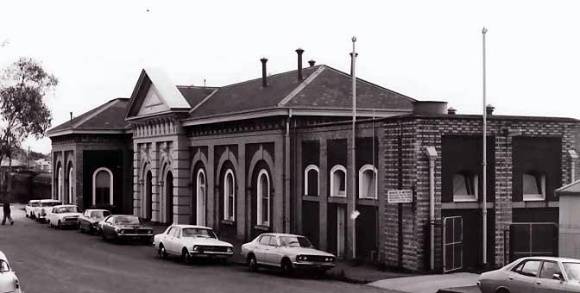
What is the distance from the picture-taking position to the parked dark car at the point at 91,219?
43.2 metres

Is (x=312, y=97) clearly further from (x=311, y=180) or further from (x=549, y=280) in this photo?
(x=549, y=280)

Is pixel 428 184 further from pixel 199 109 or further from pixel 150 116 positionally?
pixel 150 116

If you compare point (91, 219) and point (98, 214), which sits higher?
point (98, 214)

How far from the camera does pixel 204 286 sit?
75.6ft

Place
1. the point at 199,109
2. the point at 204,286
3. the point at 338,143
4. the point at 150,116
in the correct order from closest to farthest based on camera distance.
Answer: the point at 204,286, the point at 338,143, the point at 199,109, the point at 150,116

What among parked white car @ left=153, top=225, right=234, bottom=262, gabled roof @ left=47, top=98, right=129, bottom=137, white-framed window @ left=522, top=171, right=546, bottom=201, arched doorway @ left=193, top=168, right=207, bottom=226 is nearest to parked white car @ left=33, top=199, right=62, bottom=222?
gabled roof @ left=47, top=98, right=129, bottom=137

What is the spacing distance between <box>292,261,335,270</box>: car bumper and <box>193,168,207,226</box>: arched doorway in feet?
61.1

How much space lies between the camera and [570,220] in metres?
22.8

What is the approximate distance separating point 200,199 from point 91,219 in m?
5.80

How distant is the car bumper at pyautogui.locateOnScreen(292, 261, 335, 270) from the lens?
83.4 feet

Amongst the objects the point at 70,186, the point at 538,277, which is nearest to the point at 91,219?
the point at 70,186

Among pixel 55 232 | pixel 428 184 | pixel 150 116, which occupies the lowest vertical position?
pixel 55 232

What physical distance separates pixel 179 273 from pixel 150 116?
73.6 feet

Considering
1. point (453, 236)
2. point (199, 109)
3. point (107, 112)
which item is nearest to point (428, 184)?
point (453, 236)
